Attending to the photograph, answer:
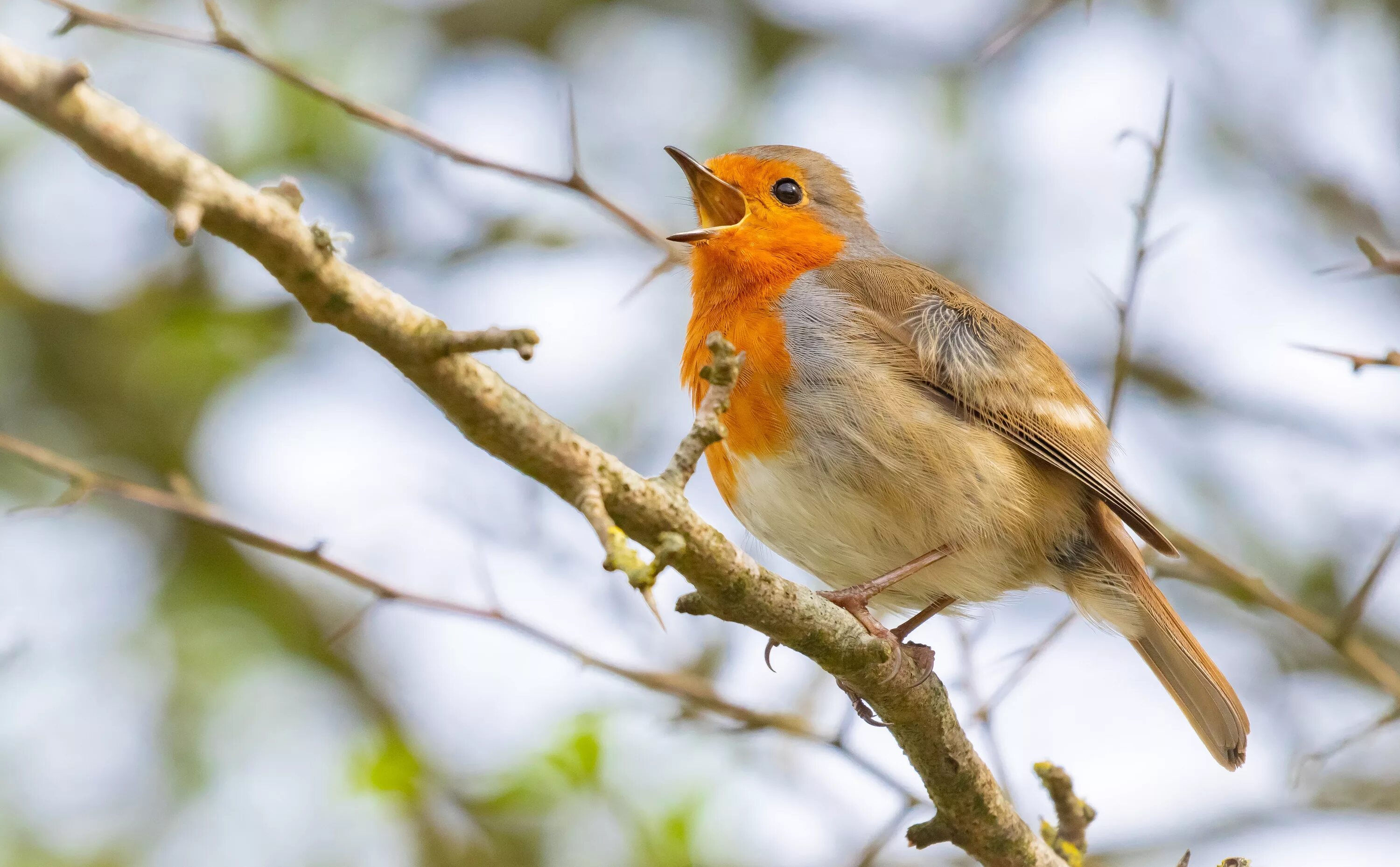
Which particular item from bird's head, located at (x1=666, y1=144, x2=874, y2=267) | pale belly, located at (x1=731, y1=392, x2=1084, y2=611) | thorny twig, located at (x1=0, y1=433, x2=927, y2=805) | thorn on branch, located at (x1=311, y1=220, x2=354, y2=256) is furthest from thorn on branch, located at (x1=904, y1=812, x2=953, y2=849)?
thorn on branch, located at (x1=311, y1=220, x2=354, y2=256)

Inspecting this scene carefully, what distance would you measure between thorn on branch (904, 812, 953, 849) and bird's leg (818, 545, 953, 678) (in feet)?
1.37

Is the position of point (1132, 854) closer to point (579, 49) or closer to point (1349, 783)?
point (1349, 783)

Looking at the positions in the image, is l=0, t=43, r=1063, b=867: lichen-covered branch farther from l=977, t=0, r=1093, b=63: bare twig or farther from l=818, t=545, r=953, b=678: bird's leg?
l=977, t=0, r=1093, b=63: bare twig

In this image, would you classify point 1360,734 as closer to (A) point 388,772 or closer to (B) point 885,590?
(B) point 885,590

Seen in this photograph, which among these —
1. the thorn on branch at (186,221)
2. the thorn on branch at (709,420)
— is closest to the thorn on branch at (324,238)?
the thorn on branch at (186,221)

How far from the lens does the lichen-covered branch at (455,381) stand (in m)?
1.52

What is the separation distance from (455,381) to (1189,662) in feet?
10.1

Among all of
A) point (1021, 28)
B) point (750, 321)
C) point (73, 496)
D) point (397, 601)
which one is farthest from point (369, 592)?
point (1021, 28)

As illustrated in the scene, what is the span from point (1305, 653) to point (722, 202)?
3.22m

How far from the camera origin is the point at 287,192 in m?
1.71

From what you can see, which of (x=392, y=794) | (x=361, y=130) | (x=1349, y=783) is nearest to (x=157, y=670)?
(x=392, y=794)

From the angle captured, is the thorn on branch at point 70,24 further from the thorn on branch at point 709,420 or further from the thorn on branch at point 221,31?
the thorn on branch at point 709,420

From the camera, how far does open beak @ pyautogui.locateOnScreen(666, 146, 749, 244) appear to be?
15.8ft

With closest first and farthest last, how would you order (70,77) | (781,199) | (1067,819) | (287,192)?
(70,77), (287,192), (1067,819), (781,199)
